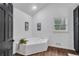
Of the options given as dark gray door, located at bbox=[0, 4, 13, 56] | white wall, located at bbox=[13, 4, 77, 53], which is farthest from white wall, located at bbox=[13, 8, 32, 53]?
dark gray door, located at bbox=[0, 4, 13, 56]

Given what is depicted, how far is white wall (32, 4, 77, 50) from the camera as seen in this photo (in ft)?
6.15

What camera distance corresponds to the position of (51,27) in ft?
6.57

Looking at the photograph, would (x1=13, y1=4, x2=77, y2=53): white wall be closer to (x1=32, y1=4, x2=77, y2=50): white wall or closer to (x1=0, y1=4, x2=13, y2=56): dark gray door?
(x1=32, y1=4, x2=77, y2=50): white wall

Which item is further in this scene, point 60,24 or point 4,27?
point 60,24

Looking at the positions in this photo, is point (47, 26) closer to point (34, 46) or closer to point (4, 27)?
point (34, 46)

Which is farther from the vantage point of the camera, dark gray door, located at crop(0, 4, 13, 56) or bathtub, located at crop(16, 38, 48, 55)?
bathtub, located at crop(16, 38, 48, 55)

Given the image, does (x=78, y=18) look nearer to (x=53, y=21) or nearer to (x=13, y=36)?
(x=53, y=21)

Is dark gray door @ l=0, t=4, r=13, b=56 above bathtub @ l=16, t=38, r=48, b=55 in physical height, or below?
above

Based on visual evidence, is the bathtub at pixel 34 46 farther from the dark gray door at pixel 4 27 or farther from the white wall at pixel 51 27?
the dark gray door at pixel 4 27

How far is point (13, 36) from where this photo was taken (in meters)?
1.90

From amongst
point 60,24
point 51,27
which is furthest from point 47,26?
point 60,24

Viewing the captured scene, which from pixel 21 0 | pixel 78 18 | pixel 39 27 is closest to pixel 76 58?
pixel 21 0

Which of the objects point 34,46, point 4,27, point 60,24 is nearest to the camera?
point 4,27

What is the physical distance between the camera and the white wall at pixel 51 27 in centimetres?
188
